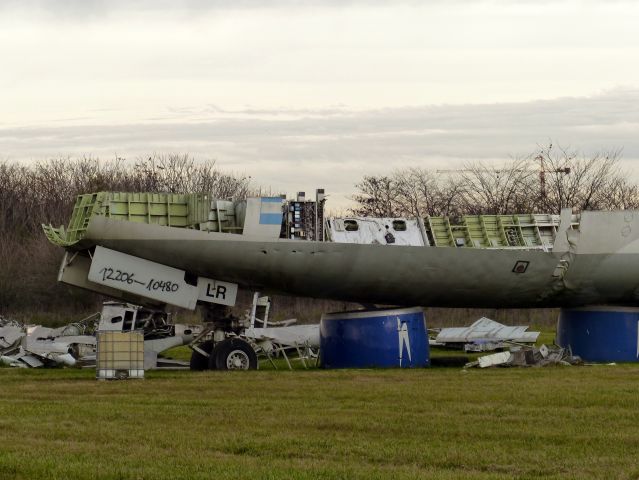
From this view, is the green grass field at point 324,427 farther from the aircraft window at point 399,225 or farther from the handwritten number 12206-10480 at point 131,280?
the aircraft window at point 399,225

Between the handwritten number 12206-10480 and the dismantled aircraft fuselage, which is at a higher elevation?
the dismantled aircraft fuselage

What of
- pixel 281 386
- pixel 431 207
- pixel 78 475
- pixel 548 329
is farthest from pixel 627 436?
pixel 431 207

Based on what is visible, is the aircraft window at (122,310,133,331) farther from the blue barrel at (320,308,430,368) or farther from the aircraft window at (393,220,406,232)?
the aircraft window at (393,220,406,232)

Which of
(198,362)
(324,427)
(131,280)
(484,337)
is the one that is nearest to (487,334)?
(484,337)

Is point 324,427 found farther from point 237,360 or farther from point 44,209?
point 44,209

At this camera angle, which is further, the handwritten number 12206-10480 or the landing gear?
the landing gear

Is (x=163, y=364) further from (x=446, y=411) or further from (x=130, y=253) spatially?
(x=446, y=411)

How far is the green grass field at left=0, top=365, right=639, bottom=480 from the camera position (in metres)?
13.6

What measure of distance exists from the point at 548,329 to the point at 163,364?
24.4 meters

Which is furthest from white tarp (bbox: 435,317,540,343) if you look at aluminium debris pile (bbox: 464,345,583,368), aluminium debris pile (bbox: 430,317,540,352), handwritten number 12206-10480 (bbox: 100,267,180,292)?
handwritten number 12206-10480 (bbox: 100,267,180,292)

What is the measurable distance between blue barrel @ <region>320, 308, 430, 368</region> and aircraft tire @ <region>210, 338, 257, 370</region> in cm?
195

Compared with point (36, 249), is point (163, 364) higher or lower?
lower

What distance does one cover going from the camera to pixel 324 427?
56.2 ft

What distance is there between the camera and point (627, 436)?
1578cm
